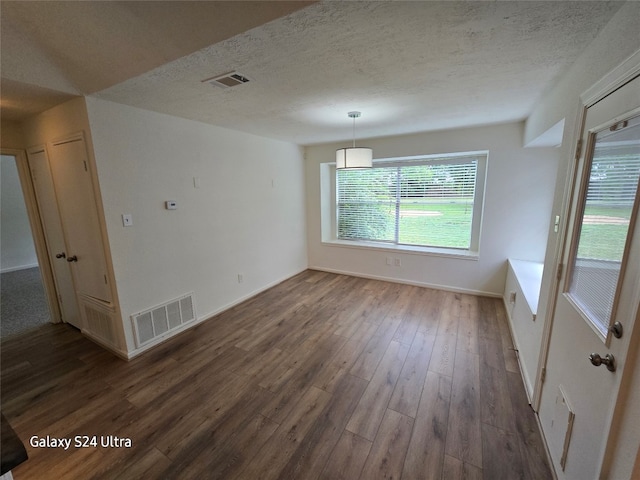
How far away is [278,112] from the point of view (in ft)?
8.95

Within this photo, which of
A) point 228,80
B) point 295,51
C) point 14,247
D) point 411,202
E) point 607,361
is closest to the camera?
point 607,361

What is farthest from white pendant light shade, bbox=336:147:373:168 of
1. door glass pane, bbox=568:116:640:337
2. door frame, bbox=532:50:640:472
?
door glass pane, bbox=568:116:640:337

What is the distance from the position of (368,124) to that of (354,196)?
1.78m

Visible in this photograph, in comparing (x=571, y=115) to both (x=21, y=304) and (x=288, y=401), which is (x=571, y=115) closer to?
(x=288, y=401)

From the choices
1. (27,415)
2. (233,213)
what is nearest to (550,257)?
(233,213)

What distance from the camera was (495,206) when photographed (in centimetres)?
358

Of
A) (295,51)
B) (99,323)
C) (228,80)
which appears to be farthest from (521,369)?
(99,323)

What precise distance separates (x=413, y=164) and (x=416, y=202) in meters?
0.63

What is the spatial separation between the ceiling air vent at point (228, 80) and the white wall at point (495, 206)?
2.80 m

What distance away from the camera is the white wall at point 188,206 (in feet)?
7.96

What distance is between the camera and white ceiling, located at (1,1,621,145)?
49.0 inches

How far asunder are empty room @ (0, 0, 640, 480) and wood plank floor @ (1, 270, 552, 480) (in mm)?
20

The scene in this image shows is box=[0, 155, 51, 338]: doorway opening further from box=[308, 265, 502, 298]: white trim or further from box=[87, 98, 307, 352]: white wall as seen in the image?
box=[308, 265, 502, 298]: white trim

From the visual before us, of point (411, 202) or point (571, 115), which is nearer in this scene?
point (571, 115)
